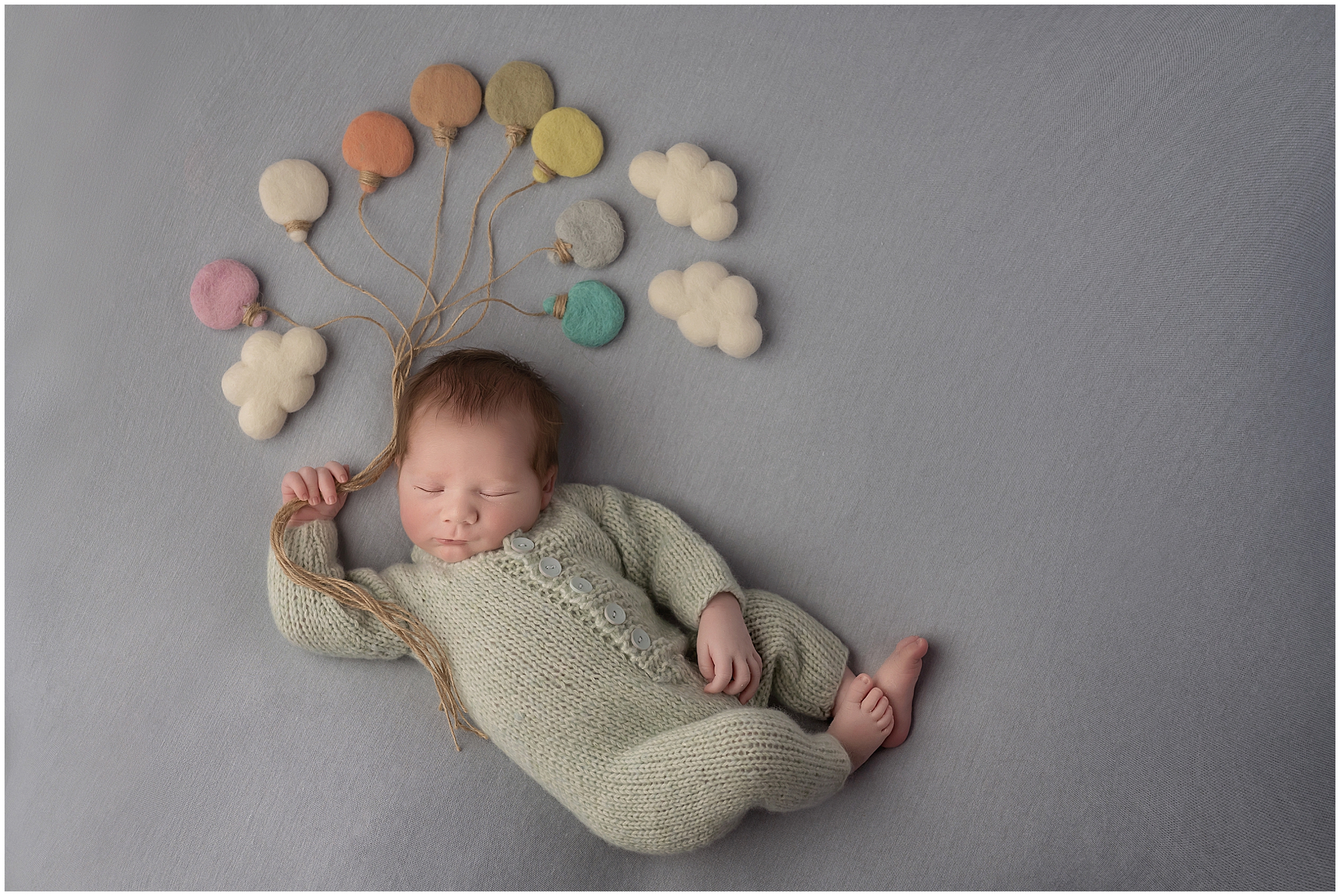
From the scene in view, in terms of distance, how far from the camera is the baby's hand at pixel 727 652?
52.6 inches

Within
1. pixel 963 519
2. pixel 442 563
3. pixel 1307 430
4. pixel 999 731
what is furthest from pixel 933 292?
pixel 442 563

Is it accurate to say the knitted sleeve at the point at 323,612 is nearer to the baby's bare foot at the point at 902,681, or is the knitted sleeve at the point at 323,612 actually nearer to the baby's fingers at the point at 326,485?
the baby's fingers at the point at 326,485

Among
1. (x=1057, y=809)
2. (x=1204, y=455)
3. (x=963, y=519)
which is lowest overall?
(x=1057, y=809)

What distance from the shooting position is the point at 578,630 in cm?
133

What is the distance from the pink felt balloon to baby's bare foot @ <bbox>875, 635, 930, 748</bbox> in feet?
3.90

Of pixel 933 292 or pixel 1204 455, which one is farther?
pixel 933 292

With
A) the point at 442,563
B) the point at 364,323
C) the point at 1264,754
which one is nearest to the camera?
the point at 1264,754

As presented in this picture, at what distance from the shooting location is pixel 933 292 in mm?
1436

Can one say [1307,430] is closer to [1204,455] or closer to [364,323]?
[1204,455]

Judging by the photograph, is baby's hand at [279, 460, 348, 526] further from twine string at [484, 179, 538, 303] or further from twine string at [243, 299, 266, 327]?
twine string at [484, 179, 538, 303]

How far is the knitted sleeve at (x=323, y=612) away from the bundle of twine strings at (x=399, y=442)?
0.02 metres

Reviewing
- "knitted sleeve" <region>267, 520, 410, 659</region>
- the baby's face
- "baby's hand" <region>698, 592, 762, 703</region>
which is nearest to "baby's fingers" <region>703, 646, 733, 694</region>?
"baby's hand" <region>698, 592, 762, 703</region>

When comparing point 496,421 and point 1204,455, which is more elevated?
point 1204,455

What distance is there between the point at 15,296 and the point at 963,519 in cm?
164
